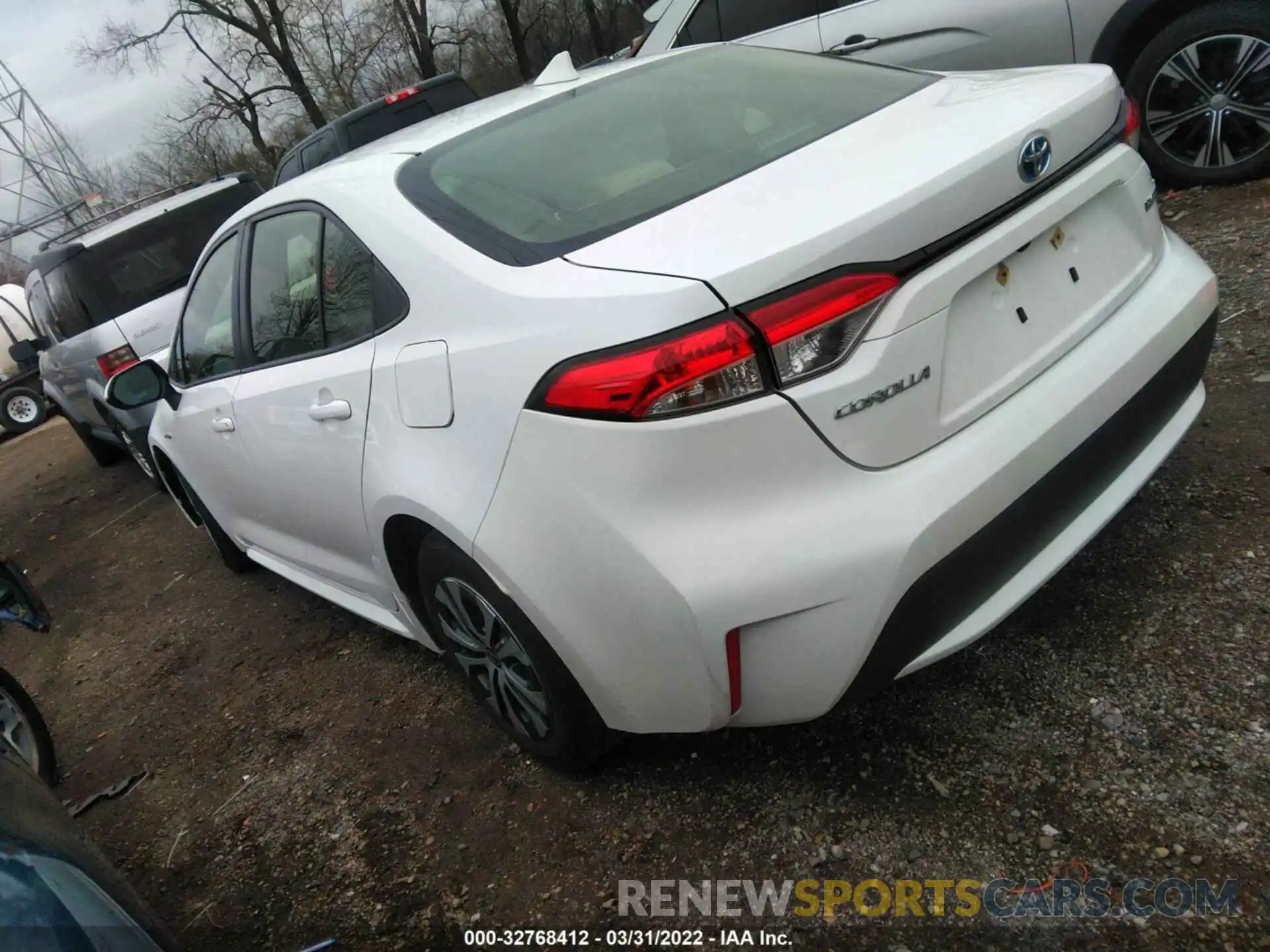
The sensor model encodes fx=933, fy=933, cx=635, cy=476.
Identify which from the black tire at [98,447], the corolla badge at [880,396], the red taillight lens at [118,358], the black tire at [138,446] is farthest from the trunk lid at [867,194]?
the black tire at [98,447]

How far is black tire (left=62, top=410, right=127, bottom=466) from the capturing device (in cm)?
821

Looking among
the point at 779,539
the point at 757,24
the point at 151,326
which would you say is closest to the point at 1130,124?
the point at 779,539

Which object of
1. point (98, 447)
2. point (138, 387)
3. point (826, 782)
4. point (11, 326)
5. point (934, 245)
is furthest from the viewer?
point (11, 326)

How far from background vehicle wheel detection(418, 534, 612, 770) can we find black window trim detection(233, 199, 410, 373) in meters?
0.55

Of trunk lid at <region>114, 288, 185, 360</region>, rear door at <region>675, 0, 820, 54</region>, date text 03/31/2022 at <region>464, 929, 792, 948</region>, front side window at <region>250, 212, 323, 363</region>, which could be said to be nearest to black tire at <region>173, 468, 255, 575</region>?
front side window at <region>250, 212, 323, 363</region>

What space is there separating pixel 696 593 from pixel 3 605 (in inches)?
135

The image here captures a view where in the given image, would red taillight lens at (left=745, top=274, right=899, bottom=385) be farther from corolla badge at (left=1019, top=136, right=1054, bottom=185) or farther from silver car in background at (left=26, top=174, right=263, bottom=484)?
silver car in background at (left=26, top=174, right=263, bottom=484)

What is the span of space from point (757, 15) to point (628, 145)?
363cm

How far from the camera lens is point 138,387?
12.1 feet

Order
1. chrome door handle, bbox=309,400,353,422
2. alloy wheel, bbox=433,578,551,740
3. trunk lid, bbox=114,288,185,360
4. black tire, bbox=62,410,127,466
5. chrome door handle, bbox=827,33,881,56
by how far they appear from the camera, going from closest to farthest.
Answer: alloy wheel, bbox=433,578,551,740 → chrome door handle, bbox=309,400,353,422 → chrome door handle, bbox=827,33,881,56 → trunk lid, bbox=114,288,185,360 → black tire, bbox=62,410,127,466

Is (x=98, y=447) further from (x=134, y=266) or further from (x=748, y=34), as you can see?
(x=748, y=34)

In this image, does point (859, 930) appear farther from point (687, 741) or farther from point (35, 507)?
point (35, 507)

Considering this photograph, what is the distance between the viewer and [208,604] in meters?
4.50

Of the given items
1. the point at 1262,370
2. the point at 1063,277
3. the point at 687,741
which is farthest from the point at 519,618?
the point at 1262,370
